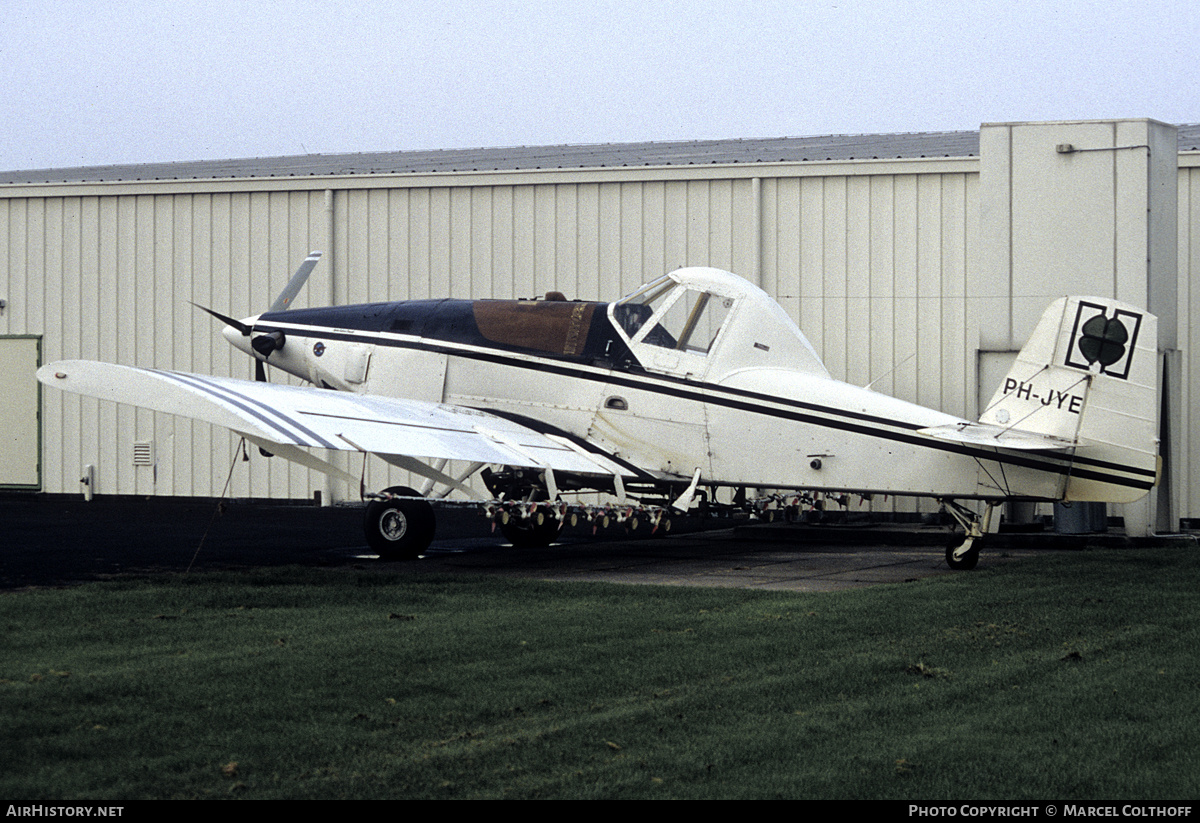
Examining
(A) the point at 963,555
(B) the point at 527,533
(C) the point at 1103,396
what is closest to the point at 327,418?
(B) the point at 527,533

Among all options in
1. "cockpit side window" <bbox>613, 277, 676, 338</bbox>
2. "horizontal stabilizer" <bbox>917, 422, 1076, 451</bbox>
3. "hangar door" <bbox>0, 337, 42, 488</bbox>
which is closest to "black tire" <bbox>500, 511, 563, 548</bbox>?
"cockpit side window" <bbox>613, 277, 676, 338</bbox>

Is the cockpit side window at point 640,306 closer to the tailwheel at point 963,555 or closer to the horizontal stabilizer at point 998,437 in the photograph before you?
the horizontal stabilizer at point 998,437

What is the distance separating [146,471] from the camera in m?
20.5

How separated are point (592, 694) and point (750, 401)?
21.2ft

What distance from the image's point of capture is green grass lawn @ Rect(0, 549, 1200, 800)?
461 centimetres

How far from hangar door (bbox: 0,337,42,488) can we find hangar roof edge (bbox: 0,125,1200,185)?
292cm

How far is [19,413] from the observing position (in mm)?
21094

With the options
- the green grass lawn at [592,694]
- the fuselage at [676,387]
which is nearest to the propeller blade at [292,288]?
the fuselage at [676,387]

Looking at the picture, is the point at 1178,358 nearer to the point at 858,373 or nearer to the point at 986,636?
the point at 858,373

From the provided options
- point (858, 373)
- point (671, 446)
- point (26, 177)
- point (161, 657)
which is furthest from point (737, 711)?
point (26, 177)

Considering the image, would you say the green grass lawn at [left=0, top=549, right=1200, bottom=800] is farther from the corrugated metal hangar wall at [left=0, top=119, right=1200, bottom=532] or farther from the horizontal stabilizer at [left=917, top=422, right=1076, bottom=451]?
the corrugated metal hangar wall at [left=0, top=119, right=1200, bottom=532]

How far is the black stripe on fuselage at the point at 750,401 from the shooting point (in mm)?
10891

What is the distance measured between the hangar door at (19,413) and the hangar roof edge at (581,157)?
2916 millimetres

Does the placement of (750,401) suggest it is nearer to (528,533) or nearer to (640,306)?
(640,306)
